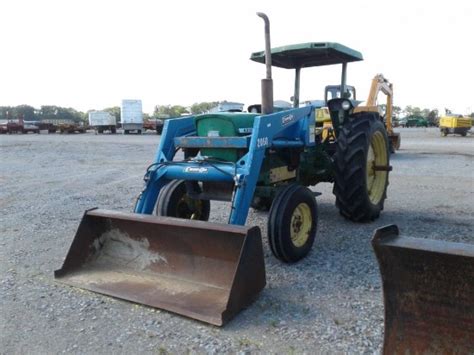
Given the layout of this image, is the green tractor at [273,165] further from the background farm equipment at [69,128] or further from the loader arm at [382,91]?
the background farm equipment at [69,128]

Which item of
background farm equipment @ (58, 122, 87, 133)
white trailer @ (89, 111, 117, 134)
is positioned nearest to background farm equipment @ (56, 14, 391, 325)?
white trailer @ (89, 111, 117, 134)

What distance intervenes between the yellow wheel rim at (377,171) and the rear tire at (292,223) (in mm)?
1998

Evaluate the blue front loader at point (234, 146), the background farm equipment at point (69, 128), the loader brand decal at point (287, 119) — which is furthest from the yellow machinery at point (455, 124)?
the background farm equipment at point (69, 128)

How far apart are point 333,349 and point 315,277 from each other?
1.21 m

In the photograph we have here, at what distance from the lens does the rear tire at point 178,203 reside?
476 cm

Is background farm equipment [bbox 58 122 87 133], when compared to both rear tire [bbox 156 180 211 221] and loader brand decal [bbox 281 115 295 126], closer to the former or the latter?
rear tire [bbox 156 180 211 221]

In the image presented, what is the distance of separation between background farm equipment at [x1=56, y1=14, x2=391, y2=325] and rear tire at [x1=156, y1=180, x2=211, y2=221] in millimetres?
11

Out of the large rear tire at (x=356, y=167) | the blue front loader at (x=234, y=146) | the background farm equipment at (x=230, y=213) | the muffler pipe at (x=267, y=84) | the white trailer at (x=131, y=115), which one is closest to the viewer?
the background farm equipment at (x=230, y=213)

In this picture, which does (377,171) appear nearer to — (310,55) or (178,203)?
(310,55)

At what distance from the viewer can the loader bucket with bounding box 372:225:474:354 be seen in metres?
2.33

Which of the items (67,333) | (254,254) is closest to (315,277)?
(254,254)

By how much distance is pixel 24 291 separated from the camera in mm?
3881

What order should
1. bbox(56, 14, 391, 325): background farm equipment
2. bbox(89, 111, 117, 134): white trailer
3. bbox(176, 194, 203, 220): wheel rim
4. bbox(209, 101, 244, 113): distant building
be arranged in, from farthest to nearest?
bbox(89, 111, 117, 134): white trailer < bbox(209, 101, 244, 113): distant building < bbox(176, 194, 203, 220): wheel rim < bbox(56, 14, 391, 325): background farm equipment

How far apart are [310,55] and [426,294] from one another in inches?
177
